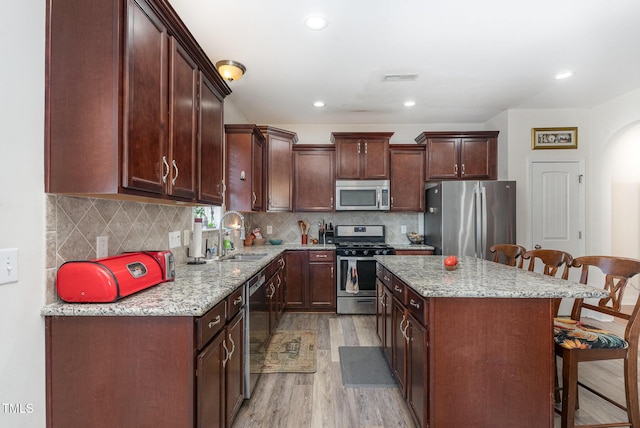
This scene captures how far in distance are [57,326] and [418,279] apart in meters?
1.72

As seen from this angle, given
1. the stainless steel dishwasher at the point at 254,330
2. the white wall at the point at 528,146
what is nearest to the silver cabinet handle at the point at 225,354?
the stainless steel dishwasher at the point at 254,330

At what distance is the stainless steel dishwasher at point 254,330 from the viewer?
200 centimetres

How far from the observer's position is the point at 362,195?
13.7 ft

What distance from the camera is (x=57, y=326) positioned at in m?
1.22

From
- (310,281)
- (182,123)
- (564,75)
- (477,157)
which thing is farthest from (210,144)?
(477,157)

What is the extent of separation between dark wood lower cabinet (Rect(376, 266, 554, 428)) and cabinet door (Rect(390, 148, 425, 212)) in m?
2.76

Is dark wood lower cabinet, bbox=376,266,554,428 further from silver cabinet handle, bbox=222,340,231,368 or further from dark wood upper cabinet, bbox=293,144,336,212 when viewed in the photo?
dark wood upper cabinet, bbox=293,144,336,212

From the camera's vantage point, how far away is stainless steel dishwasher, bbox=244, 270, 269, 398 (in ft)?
6.57

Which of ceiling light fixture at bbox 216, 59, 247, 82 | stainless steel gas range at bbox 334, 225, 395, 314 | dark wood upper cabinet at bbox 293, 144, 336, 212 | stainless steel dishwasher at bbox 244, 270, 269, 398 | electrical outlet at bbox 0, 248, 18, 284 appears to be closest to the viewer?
electrical outlet at bbox 0, 248, 18, 284

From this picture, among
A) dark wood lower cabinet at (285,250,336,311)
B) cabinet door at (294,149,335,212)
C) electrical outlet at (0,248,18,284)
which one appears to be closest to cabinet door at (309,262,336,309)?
dark wood lower cabinet at (285,250,336,311)

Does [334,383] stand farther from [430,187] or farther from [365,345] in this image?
[430,187]

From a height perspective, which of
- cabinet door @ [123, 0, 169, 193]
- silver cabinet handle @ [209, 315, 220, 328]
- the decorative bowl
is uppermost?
cabinet door @ [123, 0, 169, 193]

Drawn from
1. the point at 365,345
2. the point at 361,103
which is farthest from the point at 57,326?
the point at 361,103

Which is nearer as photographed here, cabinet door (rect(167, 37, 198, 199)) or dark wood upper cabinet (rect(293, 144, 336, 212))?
cabinet door (rect(167, 37, 198, 199))
